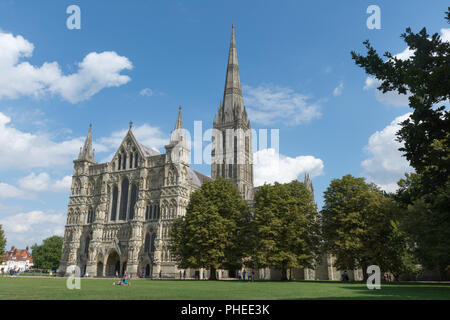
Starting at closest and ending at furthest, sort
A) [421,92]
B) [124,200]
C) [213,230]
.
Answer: [421,92], [213,230], [124,200]

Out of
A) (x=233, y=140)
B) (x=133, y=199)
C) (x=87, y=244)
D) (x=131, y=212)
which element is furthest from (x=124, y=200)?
(x=233, y=140)

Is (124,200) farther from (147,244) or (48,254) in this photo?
(48,254)

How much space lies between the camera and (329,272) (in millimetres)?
52750

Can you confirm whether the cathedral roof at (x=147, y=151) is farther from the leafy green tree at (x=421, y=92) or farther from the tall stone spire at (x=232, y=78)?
the leafy green tree at (x=421, y=92)

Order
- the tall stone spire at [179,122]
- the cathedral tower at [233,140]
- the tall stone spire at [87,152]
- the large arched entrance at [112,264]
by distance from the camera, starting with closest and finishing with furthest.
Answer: the large arched entrance at [112,264]
the tall stone spire at [179,122]
the tall stone spire at [87,152]
the cathedral tower at [233,140]

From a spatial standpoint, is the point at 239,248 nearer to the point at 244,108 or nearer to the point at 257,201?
the point at 257,201

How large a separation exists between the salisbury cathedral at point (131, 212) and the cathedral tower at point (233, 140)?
59.7 feet

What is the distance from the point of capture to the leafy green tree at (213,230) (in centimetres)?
3753

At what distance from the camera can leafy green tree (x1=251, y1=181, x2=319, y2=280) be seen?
3538 cm

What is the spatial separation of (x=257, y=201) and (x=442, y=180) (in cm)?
2735

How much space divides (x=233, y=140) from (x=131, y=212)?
1433 inches

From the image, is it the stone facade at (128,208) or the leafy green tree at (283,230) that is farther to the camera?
the stone facade at (128,208)

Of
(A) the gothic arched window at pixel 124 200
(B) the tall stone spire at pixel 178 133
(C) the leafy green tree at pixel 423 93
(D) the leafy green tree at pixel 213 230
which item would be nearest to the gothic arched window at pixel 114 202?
(A) the gothic arched window at pixel 124 200

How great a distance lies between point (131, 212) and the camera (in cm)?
5847
